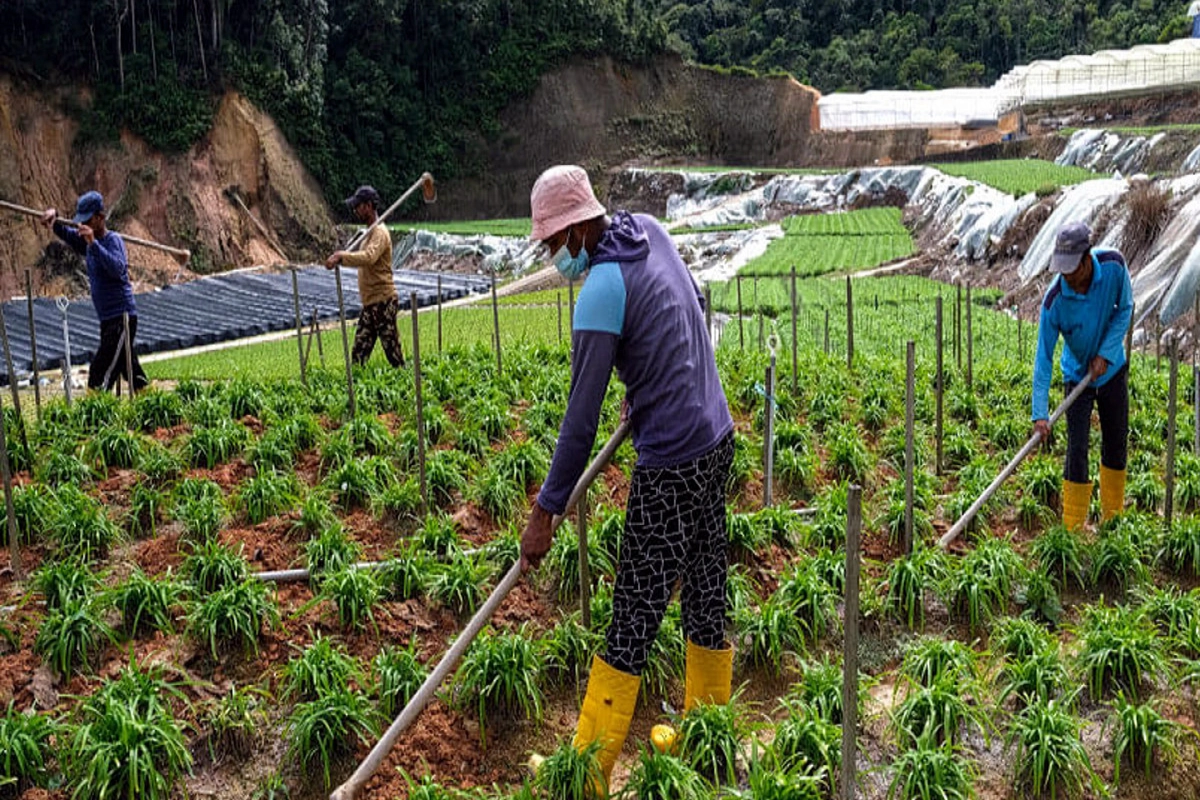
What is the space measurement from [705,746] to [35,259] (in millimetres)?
28398

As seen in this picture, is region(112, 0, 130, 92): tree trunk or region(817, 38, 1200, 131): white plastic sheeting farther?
region(817, 38, 1200, 131): white plastic sheeting

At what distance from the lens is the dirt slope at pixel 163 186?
2820 cm

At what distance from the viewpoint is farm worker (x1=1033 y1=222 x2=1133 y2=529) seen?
18.0ft

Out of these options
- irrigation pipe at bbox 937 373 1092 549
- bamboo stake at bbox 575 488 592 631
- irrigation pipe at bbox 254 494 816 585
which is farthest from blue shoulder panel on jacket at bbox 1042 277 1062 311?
irrigation pipe at bbox 254 494 816 585

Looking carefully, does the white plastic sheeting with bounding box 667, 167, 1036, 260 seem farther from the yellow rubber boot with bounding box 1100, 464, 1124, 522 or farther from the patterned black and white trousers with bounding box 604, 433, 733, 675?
the patterned black and white trousers with bounding box 604, 433, 733, 675

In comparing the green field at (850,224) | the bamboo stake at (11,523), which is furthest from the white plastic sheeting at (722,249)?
the bamboo stake at (11,523)

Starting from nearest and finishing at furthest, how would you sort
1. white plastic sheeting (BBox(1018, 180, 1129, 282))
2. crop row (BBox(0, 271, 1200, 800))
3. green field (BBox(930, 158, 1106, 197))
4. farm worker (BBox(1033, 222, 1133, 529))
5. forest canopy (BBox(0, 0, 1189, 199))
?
crop row (BBox(0, 271, 1200, 800)) < farm worker (BBox(1033, 222, 1133, 529)) < white plastic sheeting (BBox(1018, 180, 1129, 282)) < green field (BBox(930, 158, 1106, 197)) < forest canopy (BBox(0, 0, 1189, 199))

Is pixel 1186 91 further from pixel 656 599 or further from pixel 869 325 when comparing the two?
pixel 656 599

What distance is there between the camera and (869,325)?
15.8 m

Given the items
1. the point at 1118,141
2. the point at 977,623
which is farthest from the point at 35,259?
the point at 1118,141

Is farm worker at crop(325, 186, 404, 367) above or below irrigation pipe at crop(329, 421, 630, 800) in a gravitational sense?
above

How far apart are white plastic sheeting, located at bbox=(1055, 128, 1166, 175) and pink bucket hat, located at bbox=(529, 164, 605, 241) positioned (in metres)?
29.5

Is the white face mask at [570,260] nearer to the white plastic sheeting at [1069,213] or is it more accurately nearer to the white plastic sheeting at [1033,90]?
the white plastic sheeting at [1069,213]

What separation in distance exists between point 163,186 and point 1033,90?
3795cm
